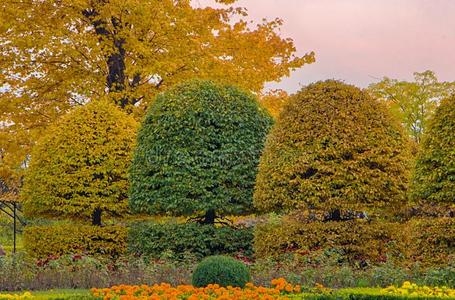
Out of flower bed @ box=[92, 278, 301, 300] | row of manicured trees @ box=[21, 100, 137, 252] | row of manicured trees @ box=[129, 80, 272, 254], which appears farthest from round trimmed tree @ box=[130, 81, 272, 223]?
flower bed @ box=[92, 278, 301, 300]

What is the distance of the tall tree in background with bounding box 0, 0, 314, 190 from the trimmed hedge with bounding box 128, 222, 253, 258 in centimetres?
547

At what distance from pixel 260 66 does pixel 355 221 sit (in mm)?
9246

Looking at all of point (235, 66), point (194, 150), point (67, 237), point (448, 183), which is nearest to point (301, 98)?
point (194, 150)

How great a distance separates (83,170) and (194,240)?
8.79 ft

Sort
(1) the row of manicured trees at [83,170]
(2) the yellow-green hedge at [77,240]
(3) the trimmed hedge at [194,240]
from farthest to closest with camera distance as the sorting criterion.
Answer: (1) the row of manicured trees at [83,170] < (2) the yellow-green hedge at [77,240] < (3) the trimmed hedge at [194,240]

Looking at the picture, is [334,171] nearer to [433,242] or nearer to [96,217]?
[433,242]

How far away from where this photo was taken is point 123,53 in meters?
20.4

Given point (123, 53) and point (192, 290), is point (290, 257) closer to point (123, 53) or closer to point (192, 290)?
point (192, 290)

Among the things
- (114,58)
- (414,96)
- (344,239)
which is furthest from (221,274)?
(414,96)

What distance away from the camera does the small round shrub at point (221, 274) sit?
9.83 meters

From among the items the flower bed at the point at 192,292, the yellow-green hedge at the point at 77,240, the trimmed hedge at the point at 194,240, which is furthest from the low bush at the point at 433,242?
the yellow-green hedge at the point at 77,240

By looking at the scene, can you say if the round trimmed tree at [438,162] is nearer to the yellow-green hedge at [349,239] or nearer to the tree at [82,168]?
the yellow-green hedge at [349,239]

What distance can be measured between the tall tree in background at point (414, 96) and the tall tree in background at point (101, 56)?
12143mm

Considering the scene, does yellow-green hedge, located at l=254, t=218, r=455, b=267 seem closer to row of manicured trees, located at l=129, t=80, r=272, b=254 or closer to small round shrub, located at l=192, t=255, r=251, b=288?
row of manicured trees, located at l=129, t=80, r=272, b=254
